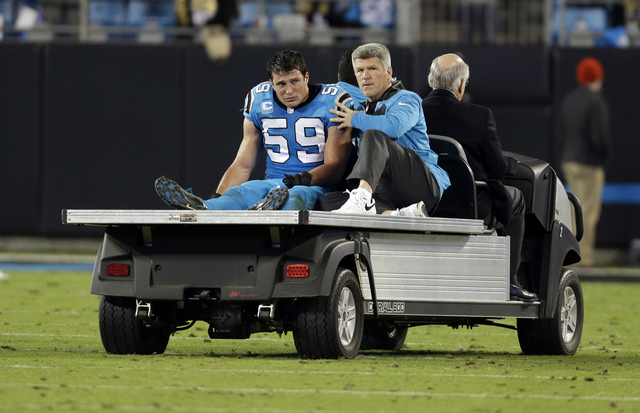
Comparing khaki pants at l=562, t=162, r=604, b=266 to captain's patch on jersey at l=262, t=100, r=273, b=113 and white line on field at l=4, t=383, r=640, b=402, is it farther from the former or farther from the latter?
white line on field at l=4, t=383, r=640, b=402

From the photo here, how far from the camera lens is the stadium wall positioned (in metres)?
19.2

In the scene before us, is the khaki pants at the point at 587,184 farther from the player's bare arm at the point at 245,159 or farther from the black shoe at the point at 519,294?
the player's bare arm at the point at 245,159

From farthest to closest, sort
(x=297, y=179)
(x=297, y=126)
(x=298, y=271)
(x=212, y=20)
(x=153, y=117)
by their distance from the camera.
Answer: (x=153, y=117) → (x=212, y=20) → (x=297, y=126) → (x=297, y=179) → (x=298, y=271)

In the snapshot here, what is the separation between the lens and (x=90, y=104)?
63.6 feet

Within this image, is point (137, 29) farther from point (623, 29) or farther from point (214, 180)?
point (623, 29)

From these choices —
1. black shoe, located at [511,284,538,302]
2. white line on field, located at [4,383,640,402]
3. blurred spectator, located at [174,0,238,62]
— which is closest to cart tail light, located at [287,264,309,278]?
white line on field, located at [4,383,640,402]

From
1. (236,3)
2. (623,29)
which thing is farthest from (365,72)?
(623,29)

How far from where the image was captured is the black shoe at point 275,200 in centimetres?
753

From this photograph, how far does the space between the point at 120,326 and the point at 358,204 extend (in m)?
1.59

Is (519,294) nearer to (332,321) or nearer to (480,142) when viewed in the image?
(480,142)

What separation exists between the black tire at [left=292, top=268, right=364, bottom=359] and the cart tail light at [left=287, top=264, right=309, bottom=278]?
7.2 inches

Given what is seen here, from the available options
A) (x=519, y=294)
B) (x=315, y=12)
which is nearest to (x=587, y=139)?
(x=315, y=12)

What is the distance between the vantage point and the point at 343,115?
8.31 meters

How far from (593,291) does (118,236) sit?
8981 millimetres
